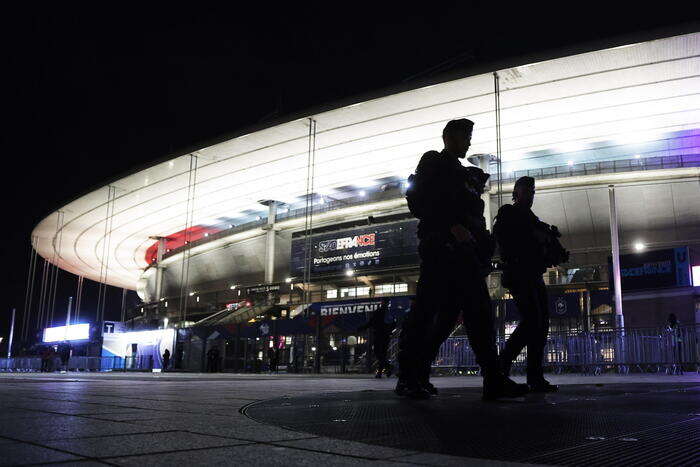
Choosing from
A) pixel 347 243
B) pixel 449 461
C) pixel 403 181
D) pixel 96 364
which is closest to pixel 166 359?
pixel 96 364

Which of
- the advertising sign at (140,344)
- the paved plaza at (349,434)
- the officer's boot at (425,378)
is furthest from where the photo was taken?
the advertising sign at (140,344)

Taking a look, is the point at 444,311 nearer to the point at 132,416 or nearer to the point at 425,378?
the point at 425,378

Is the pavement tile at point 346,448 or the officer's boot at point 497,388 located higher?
the officer's boot at point 497,388

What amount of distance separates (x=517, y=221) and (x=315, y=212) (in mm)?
34926

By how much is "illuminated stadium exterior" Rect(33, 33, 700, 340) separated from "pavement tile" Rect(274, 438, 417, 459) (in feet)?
55.7

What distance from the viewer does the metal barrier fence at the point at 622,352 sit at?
511 inches

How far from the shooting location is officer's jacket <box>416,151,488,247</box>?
4.04 metres

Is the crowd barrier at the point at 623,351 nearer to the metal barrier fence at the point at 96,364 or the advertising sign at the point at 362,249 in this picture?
the advertising sign at the point at 362,249

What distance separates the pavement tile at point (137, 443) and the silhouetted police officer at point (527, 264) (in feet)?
11.5

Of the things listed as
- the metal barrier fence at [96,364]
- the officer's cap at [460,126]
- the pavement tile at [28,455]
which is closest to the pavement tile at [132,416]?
the pavement tile at [28,455]

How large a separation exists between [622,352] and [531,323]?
33.4 feet

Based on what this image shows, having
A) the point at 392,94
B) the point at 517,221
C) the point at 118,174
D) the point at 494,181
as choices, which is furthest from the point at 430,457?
the point at 118,174

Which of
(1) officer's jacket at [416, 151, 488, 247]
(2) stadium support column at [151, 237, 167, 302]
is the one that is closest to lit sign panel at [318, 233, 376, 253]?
(2) stadium support column at [151, 237, 167, 302]

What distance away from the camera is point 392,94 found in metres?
24.6
